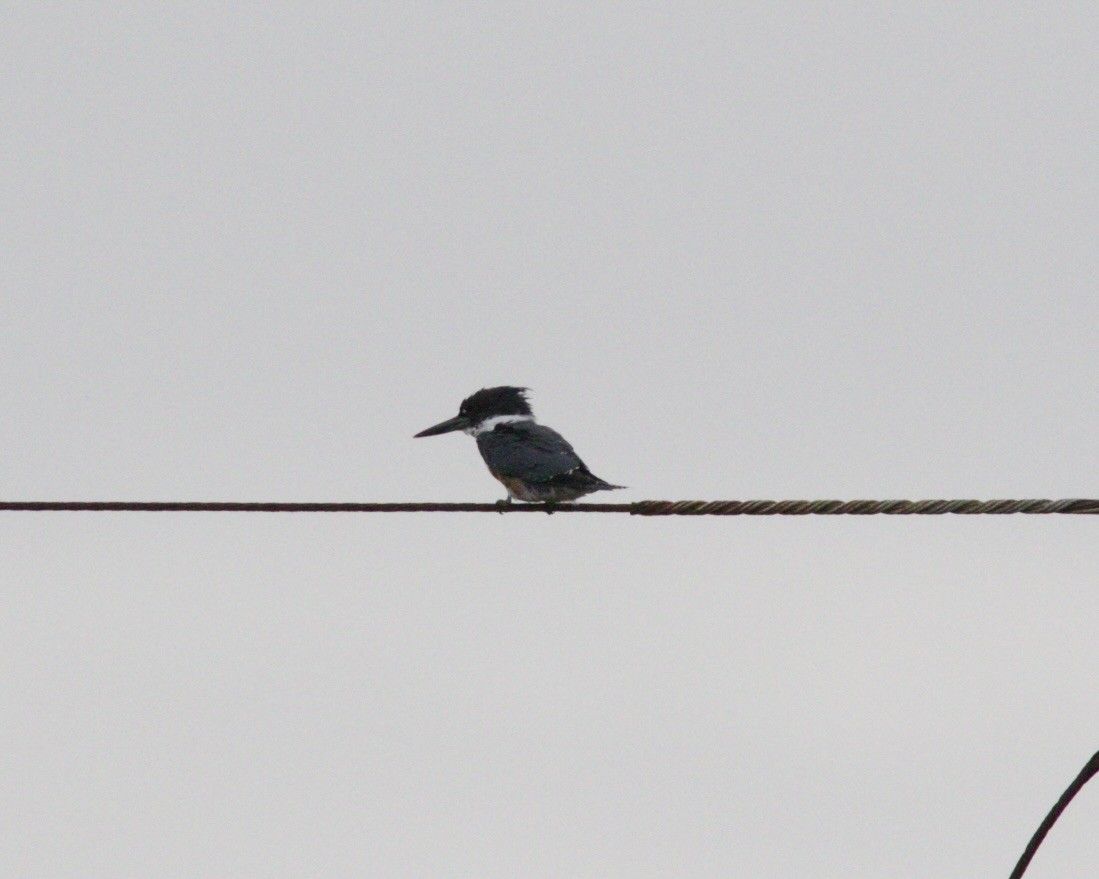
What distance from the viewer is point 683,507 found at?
8000 mm

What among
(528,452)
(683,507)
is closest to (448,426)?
(528,452)

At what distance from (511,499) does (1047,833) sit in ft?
20.2

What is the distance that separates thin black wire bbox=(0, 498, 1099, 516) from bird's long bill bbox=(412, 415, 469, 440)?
5.33 m

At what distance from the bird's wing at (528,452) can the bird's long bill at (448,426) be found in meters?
0.98

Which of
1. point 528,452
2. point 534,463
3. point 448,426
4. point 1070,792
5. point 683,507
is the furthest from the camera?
point 448,426

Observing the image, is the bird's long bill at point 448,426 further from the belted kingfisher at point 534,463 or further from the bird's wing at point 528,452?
the bird's wing at point 528,452

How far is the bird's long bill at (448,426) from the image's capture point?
45.4 feet

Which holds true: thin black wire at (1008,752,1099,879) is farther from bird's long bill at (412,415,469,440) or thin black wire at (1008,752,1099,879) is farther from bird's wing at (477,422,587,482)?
bird's long bill at (412,415,469,440)

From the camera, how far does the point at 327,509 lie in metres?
8.03

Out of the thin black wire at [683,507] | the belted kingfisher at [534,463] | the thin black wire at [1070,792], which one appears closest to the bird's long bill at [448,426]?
the belted kingfisher at [534,463]

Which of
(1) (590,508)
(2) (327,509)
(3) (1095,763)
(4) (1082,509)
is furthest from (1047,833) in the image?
(2) (327,509)

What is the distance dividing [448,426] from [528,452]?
1.93 m

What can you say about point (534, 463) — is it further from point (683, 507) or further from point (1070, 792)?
point (1070, 792)

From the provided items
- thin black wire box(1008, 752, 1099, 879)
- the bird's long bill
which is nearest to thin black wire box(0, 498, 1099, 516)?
thin black wire box(1008, 752, 1099, 879)
